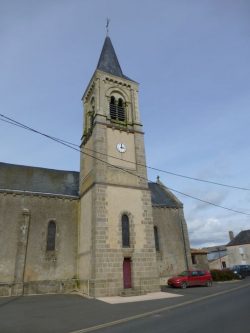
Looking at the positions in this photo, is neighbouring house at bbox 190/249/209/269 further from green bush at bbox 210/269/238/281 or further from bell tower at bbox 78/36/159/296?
bell tower at bbox 78/36/159/296

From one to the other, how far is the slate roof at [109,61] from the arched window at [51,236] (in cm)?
1348

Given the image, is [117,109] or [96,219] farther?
[117,109]

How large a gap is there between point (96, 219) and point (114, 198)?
80.9 inches

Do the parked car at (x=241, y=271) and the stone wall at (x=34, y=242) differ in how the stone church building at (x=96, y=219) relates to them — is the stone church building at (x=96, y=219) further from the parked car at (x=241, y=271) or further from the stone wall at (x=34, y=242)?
the parked car at (x=241, y=271)

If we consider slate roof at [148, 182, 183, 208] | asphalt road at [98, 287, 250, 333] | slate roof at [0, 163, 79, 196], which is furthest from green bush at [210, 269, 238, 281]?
asphalt road at [98, 287, 250, 333]

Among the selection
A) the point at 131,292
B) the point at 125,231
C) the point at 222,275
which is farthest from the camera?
the point at 222,275

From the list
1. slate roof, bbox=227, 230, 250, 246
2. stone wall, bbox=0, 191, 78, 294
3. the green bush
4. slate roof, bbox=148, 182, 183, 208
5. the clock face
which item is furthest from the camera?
slate roof, bbox=227, 230, 250, 246

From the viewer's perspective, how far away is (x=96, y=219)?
16984 mm

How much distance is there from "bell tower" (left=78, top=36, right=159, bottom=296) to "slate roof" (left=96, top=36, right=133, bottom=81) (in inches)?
13.8

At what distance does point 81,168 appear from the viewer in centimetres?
2278

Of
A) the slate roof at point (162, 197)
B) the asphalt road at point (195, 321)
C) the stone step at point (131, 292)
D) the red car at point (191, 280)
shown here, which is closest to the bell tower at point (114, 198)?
the stone step at point (131, 292)

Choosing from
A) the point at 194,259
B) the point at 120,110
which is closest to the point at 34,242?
the point at 120,110

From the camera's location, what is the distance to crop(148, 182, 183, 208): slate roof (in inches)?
995

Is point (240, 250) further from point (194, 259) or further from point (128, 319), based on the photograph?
point (128, 319)
